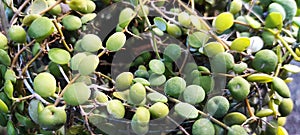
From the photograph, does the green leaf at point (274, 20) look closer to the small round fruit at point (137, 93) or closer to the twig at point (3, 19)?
the small round fruit at point (137, 93)

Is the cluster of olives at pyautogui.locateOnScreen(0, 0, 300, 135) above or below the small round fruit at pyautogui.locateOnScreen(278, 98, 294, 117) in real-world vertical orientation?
above

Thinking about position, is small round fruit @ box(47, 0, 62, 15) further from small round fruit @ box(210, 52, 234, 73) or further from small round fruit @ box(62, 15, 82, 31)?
small round fruit @ box(210, 52, 234, 73)

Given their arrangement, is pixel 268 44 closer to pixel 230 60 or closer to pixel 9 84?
pixel 230 60

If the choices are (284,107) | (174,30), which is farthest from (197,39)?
(284,107)

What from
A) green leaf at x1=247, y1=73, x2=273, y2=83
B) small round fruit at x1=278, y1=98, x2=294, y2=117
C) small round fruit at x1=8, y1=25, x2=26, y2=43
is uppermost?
small round fruit at x1=8, y1=25, x2=26, y2=43

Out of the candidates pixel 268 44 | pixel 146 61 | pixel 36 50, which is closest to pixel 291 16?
pixel 268 44

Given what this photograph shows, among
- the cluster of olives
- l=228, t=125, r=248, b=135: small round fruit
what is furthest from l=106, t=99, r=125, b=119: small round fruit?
l=228, t=125, r=248, b=135: small round fruit

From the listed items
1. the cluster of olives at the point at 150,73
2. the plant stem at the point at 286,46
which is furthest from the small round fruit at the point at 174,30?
the plant stem at the point at 286,46
